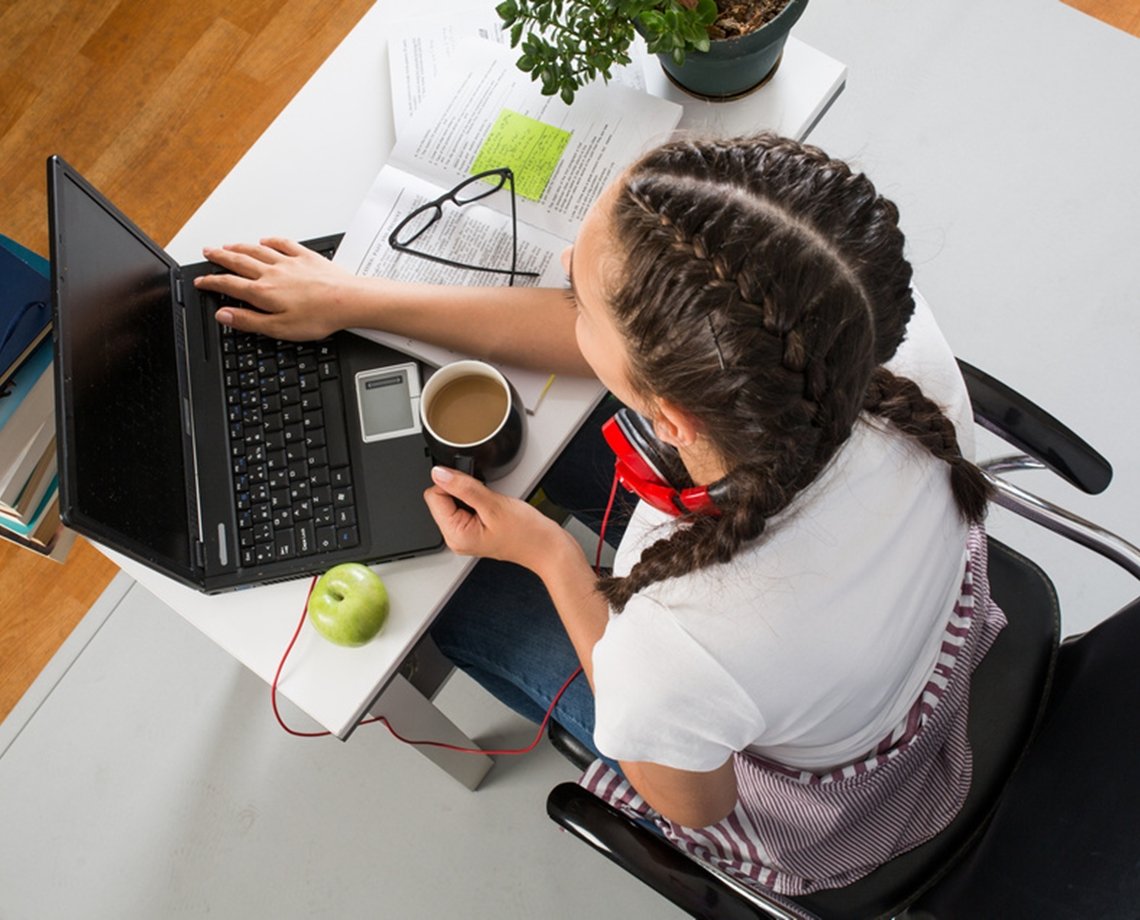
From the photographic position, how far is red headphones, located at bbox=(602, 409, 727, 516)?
794 mm

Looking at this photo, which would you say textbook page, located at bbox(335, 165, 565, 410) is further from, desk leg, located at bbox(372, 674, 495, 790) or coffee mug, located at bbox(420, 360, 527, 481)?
desk leg, located at bbox(372, 674, 495, 790)

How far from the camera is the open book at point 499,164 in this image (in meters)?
1.04

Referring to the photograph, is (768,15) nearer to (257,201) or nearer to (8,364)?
(257,201)

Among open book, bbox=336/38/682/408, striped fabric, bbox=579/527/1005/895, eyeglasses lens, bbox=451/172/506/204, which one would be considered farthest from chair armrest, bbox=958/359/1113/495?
eyeglasses lens, bbox=451/172/506/204

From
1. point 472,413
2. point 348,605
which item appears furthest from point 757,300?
point 348,605

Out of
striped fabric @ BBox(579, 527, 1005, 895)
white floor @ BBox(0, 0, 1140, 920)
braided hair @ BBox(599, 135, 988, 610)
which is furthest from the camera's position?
white floor @ BBox(0, 0, 1140, 920)

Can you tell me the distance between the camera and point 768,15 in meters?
1.02

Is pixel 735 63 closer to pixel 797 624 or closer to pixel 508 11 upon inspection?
pixel 508 11

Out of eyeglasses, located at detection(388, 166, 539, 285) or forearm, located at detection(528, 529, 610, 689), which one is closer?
forearm, located at detection(528, 529, 610, 689)

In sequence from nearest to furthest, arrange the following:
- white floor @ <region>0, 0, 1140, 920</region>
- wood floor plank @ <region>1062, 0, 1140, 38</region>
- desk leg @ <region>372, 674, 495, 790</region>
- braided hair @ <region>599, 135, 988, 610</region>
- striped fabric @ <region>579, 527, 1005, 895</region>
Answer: braided hair @ <region>599, 135, 988, 610</region>, striped fabric @ <region>579, 527, 1005, 895</region>, desk leg @ <region>372, 674, 495, 790</region>, white floor @ <region>0, 0, 1140, 920</region>, wood floor plank @ <region>1062, 0, 1140, 38</region>

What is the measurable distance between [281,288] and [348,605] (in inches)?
14.1

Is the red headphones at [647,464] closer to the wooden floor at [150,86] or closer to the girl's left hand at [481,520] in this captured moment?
the girl's left hand at [481,520]

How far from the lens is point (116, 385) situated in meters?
0.88

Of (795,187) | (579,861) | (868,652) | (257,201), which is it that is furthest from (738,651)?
(579,861)
